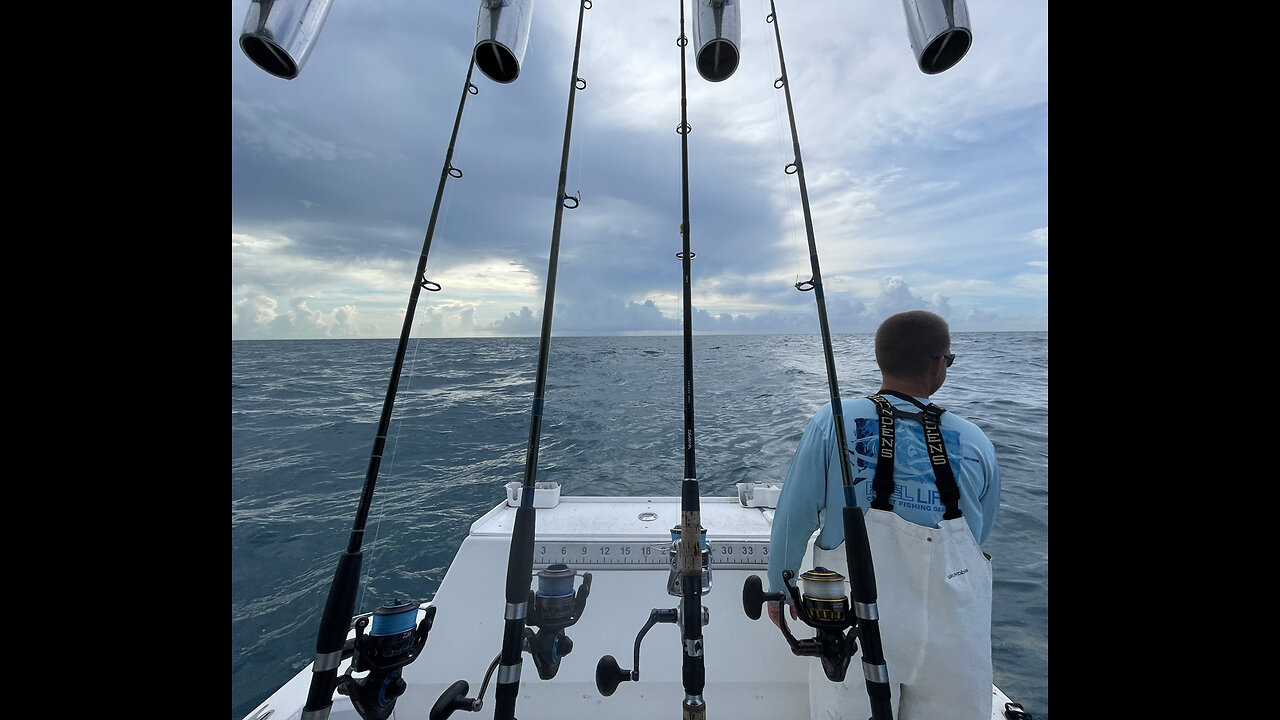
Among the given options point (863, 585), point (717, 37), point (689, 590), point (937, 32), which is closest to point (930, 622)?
point (863, 585)

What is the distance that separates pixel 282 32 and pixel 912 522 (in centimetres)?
219

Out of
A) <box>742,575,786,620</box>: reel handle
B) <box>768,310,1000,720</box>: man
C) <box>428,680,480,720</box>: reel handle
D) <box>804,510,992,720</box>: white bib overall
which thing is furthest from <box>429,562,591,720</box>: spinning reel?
<box>804,510,992,720</box>: white bib overall

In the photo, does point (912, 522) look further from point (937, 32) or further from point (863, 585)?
point (937, 32)

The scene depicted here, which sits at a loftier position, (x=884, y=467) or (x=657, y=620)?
(x=884, y=467)

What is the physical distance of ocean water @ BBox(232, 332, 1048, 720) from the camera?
3.73 meters

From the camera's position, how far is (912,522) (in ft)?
4.46

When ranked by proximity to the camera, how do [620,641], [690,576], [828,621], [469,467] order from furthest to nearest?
[469,467] < [620,641] < [690,576] < [828,621]

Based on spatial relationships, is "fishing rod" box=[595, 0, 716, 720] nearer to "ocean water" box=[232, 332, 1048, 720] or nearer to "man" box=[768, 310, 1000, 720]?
"man" box=[768, 310, 1000, 720]
